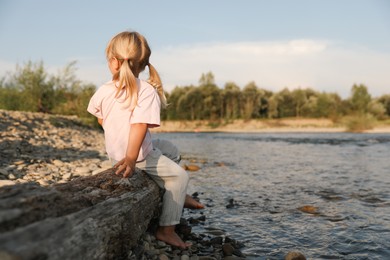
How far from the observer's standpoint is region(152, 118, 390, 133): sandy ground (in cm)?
4783

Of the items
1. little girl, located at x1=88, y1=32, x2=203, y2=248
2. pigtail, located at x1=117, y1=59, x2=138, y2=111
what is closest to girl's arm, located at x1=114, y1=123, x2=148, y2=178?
little girl, located at x1=88, y1=32, x2=203, y2=248

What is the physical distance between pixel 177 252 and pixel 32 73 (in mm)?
19786

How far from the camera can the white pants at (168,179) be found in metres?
3.21

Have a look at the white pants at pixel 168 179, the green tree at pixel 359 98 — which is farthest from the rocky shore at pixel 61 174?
the green tree at pixel 359 98

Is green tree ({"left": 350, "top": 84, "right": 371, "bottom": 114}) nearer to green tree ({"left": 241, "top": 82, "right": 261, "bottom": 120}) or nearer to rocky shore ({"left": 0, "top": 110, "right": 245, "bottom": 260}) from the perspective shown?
green tree ({"left": 241, "top": 82, "right": 261, "bottom": 120})

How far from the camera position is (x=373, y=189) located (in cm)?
716

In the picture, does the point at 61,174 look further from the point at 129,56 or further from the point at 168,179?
the point at 129,56

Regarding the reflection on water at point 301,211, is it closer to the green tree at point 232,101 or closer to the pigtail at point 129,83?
the pigtail at point 129,83

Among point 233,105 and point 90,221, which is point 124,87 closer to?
point 90,221

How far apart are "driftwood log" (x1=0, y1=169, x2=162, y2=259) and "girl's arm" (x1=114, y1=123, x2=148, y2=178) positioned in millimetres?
106

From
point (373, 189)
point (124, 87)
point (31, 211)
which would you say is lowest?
point (373, 189)

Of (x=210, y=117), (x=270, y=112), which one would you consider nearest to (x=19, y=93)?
(x=210, y=117)

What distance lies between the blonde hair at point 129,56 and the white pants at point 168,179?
59cm

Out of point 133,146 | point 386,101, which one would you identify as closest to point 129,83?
point 133,146
